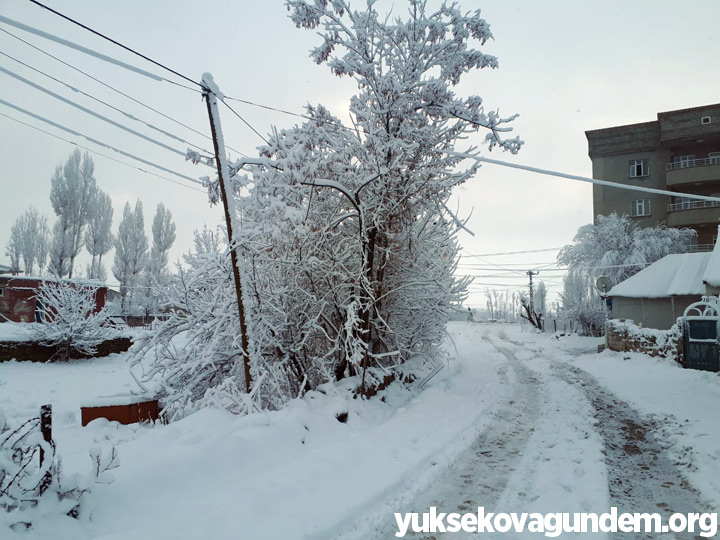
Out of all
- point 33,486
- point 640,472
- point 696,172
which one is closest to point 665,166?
point 696,172

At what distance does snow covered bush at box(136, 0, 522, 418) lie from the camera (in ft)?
24.8

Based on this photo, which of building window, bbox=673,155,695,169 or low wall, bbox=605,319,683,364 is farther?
building window, bbox=673,155,695,169

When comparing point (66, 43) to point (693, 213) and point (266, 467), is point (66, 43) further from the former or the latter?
point (693, 213)

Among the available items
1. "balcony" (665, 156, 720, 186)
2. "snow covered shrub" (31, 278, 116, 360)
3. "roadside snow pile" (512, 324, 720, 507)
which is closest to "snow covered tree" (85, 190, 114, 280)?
"snow covered shrub" (31, 278, 116, 360)

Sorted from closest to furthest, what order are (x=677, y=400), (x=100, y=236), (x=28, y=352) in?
(x=677, y=400)
(x=28, y=352)
(x=100, y=236)

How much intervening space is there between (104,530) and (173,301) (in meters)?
5.12

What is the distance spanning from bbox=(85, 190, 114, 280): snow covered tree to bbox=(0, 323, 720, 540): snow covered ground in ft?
127

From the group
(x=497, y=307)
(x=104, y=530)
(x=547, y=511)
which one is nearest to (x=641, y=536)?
(x=547, y=511)

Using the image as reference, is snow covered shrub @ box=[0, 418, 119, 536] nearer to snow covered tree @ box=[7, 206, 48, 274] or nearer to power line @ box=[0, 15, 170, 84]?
power line @ box=[0, 15, 170, 84]

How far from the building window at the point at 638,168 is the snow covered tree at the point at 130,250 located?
4773cm

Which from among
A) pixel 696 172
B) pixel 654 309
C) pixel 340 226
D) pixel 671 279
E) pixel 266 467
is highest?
pixel 696 172

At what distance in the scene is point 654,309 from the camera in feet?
76.5

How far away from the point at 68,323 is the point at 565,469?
17936 millimetres

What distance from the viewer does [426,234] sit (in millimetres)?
10438
